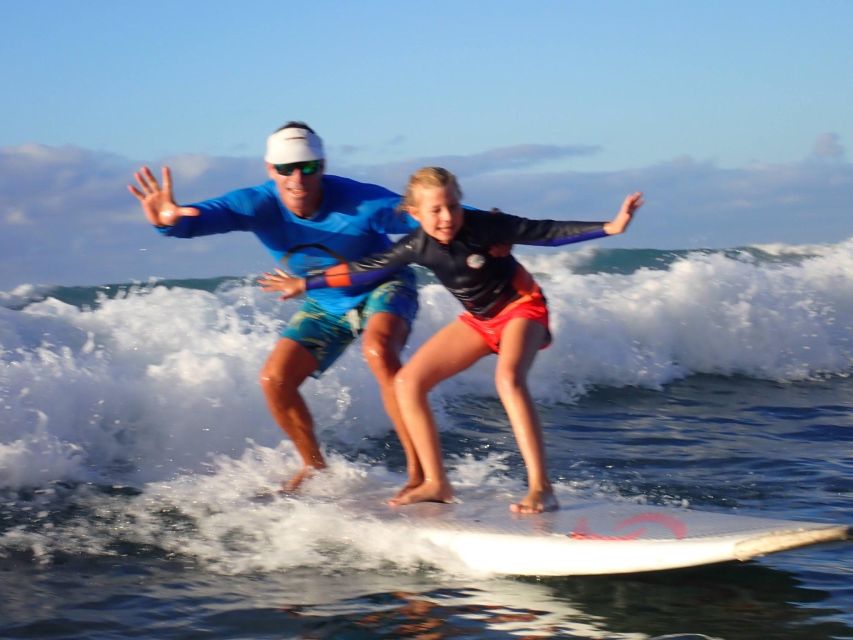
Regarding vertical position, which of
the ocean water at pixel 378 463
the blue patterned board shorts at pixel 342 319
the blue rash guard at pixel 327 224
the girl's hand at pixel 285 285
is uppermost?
the blue rash guard at pixel 327 224

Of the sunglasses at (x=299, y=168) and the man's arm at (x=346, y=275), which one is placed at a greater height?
the sunglasses at (x=299, y=168)

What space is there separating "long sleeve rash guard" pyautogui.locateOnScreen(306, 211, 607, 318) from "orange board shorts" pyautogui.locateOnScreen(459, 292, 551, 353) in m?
0.04

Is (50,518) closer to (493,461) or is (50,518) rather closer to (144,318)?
(493,461)

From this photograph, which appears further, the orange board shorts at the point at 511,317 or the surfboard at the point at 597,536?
the orange board shorts at the point at 511,317

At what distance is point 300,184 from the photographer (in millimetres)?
6496

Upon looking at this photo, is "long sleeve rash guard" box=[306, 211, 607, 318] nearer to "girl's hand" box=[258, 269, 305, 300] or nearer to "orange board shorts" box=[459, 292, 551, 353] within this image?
"orange board shorts" box=[459, 292, 551, 353]

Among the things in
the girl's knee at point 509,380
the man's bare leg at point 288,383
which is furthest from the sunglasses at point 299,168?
the girl's knee at point 509,380

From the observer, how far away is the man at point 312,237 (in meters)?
6.44

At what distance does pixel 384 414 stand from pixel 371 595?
4.47m

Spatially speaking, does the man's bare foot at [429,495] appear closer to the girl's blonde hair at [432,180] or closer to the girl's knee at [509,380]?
the girl's knee at [509,380]

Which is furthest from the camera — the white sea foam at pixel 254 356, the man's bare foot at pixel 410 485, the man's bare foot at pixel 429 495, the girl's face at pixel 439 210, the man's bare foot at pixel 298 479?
the white sea foam at pixel 254 356

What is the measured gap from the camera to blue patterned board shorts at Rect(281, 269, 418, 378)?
6.63 meters

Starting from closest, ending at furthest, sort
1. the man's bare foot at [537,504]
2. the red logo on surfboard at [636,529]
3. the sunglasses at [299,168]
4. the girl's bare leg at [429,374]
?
the red logo on surfboard at [636,529]
the man's bare foot at [537,504]
the girl's bare leg at [429,374]
the sunglasses at [299,168]

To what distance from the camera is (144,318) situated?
11.4 m
